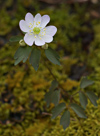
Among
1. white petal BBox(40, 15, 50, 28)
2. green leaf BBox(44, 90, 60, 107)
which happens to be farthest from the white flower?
green leaf BBox(44, 90, 60, 107)

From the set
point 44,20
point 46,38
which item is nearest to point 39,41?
point 46,38

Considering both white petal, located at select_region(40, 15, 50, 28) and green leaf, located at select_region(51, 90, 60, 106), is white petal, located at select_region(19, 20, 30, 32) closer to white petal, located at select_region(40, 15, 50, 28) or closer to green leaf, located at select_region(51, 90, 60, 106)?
white petal, located at select_region(40, 15, 50, 28)

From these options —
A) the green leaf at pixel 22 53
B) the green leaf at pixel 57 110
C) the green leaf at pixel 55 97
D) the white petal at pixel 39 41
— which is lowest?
the green leaf at pixel 57 110

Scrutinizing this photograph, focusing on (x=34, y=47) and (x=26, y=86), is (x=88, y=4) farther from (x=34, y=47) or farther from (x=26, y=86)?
(x=34, y=47)

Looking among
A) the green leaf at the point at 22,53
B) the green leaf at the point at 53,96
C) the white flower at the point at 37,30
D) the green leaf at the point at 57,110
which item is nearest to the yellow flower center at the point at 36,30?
the white flower at the point at 37,30

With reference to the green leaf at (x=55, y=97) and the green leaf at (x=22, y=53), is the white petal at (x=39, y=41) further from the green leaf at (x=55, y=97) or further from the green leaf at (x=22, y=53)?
the green leaf at (x=55, y=97)

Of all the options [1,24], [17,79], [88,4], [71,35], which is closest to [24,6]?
[1,24]
